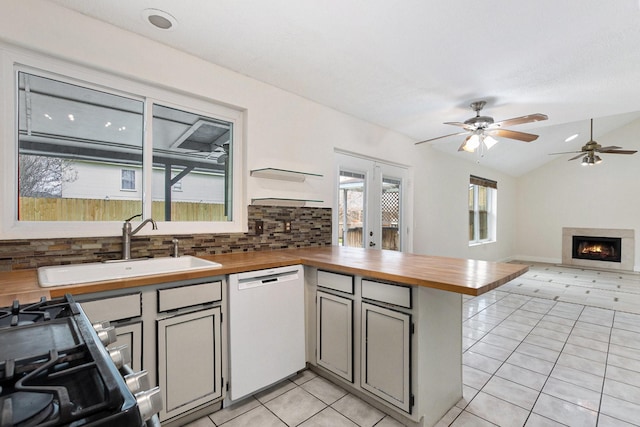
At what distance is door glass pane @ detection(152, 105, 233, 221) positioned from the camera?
2330 millimetres

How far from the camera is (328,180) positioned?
3.38m

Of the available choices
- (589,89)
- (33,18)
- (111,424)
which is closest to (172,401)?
(111,424)

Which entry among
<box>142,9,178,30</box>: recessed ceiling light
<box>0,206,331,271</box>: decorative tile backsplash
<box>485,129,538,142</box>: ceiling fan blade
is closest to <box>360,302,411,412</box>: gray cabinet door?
<box>0,206,331,271</box>: decorative tile backsplash

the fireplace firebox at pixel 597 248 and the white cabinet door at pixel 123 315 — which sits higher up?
the white cabinet door at pixel 123 315

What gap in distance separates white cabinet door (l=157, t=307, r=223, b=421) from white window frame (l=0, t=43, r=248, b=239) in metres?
0.80

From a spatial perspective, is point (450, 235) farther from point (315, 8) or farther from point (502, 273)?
point (315, 8)

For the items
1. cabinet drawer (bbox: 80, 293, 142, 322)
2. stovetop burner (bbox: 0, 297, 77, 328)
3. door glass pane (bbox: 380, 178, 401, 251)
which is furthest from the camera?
door glass pane (bbox: 380, 178, 401, 251)

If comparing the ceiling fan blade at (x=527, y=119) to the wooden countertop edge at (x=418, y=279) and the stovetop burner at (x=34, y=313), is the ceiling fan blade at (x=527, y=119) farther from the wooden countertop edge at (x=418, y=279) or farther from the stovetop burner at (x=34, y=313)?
the stovetop burner at (x=34, y=313)

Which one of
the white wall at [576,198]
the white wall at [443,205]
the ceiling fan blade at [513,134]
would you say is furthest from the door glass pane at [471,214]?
the ceiling fan blade at [513,134]

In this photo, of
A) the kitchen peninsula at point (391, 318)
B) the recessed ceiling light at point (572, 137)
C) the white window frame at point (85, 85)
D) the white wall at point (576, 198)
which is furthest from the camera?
the white wall at point (576, 198)

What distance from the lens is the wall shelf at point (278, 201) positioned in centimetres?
271

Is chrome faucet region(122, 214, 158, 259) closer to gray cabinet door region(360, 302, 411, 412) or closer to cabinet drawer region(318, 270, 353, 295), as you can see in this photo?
cabinet drawer region(318, 270, 353, 295)

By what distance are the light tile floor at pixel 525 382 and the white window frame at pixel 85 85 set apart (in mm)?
1335

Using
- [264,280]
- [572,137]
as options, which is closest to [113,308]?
[264,280]
